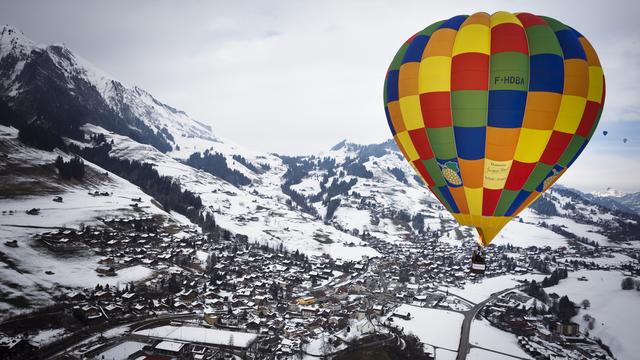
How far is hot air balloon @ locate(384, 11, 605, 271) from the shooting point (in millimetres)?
10594

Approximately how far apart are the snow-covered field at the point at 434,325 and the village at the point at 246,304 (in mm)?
1208

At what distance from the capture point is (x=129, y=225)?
57.9m

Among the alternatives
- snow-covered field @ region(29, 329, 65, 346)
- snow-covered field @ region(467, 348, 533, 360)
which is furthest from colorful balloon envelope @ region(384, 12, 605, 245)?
snow-covered field @ region(29, 329, 65, 346)

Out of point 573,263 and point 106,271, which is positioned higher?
point 573,263

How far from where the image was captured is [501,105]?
10656mm

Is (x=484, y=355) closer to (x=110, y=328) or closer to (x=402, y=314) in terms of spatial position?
(x=402, y=314)

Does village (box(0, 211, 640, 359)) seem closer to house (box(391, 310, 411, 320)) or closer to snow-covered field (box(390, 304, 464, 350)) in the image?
house (box(391, 310, 411, 320))

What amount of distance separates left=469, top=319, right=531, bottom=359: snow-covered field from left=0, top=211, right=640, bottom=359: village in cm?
98

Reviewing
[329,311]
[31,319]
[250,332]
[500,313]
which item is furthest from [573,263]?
[31,319]

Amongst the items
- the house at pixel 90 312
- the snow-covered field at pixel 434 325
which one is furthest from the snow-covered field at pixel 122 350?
the snow-covered field at pixel 434 325

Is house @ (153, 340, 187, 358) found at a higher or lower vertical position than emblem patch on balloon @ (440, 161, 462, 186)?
lower

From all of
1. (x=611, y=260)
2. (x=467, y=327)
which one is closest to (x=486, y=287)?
(x=467, y=327)

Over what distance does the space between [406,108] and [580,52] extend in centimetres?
537

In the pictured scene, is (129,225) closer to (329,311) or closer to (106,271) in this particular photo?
(106,271)
